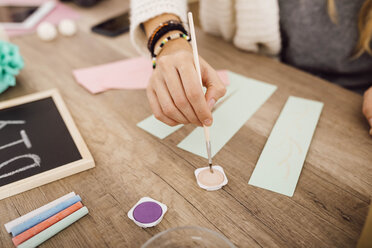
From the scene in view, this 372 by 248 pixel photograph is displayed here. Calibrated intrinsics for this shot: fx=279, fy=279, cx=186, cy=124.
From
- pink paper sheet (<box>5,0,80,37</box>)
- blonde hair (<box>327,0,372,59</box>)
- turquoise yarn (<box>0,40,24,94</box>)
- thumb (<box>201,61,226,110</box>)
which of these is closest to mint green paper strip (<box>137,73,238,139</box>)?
thumb (<box>201,61,226,110</box>)

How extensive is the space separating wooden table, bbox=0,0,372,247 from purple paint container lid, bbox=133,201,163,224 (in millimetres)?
14

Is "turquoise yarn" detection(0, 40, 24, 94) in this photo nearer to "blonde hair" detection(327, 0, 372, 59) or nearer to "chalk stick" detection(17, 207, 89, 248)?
"chalk stick" detection(17, 207, 89, 248)

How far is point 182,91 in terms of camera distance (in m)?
0.49

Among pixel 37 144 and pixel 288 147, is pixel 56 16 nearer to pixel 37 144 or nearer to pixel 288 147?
pixel 37 144

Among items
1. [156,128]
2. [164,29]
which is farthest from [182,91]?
[164,29]

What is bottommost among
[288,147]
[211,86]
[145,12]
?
[288,147]

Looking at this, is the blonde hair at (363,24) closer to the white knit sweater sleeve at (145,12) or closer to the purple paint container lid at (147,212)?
the white knit sweater sleeve at (145,12)

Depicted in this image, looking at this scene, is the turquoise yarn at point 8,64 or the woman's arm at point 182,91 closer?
the woman's arm at point 182,91

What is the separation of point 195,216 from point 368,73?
0.80 m

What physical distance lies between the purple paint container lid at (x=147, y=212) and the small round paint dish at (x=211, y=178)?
9 centimetres

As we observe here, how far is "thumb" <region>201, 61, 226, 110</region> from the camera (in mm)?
517

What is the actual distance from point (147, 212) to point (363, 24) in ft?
2.72

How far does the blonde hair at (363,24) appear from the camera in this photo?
762mm

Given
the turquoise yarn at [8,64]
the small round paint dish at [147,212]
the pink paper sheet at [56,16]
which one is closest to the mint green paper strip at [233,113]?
the small round paint dish at [147,212]
